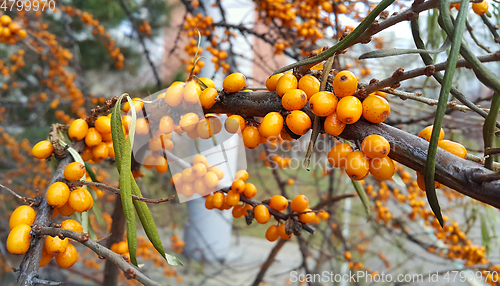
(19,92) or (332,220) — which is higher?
(19,92)

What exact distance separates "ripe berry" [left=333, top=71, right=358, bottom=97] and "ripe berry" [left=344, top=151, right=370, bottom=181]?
9 cm

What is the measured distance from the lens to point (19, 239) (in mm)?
403

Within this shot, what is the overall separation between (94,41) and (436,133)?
396 centimetres

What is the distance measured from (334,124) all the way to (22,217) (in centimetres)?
49

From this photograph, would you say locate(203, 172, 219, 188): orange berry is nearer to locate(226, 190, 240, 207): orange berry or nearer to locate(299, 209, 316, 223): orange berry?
locate(226, 190, 240, 207): orange berry

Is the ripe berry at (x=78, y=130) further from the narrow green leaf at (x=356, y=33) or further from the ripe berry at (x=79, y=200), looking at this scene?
the narrow green leaf at (x=356, y=33)

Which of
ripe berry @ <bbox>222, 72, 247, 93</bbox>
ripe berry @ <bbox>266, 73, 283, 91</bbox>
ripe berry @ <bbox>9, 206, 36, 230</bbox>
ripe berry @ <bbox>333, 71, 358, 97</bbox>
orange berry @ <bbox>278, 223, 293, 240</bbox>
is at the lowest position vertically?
ripe berry @ <bbox>9, 206, 36, 230</bbox>

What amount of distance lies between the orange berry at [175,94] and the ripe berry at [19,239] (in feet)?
0.93

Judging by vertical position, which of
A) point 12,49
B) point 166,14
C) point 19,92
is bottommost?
point 19,92

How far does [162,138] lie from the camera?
61cm

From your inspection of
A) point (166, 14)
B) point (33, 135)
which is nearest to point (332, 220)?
point (33, 135)

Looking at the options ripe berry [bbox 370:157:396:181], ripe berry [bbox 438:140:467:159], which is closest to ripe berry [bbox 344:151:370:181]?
ripe berry [bbox 370:157:396:181]

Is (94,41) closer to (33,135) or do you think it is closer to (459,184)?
(33,135)

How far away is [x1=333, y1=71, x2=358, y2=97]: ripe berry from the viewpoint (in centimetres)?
39
